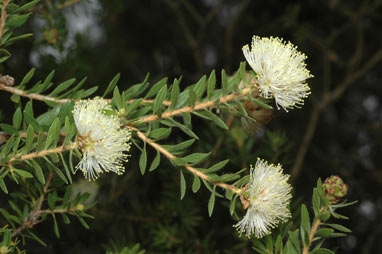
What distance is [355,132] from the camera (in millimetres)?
2363

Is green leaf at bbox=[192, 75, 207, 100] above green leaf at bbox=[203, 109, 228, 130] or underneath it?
above

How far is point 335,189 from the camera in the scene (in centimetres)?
92

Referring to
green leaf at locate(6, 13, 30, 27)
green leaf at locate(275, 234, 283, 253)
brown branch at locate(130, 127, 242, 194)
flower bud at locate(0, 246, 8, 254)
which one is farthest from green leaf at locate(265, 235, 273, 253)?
green leaf at locate(6, 13, 30, 27)

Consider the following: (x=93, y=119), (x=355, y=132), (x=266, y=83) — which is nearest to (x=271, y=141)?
(x=266, y=83)

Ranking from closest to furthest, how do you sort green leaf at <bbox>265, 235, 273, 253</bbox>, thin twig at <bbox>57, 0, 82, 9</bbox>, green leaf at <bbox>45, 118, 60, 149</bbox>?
green leaf at <bbox>45, 118, 60, 149</bbox>
green leaf at <bbox>265, 235, 273, 253</bbox>
thin twig at <bbox>57, 0, 82, 9</bbox>

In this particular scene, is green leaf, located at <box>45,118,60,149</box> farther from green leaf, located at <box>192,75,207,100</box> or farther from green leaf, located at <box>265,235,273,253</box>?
green leaf, located at <box>265,235,273,253</box>

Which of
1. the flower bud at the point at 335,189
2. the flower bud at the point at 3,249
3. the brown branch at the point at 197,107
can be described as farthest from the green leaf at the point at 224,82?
the flower bud at the point at 3,249

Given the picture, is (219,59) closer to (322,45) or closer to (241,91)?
(322,45)

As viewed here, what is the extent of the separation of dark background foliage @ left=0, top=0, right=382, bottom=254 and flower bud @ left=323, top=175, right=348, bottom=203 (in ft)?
1.07

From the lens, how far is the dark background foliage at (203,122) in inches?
57.5

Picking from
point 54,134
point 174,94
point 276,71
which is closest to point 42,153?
point 54,134

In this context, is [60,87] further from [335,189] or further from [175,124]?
[335,189]

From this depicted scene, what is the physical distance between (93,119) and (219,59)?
189 centimetres

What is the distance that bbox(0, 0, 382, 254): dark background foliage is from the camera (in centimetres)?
146
